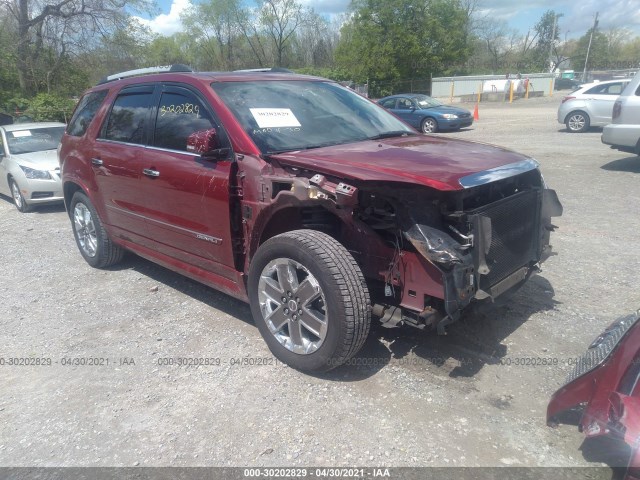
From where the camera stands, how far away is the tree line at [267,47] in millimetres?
23609

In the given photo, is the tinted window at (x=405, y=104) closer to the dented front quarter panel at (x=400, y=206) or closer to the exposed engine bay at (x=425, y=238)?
the dented front quarter panel at (x=400, y=206)

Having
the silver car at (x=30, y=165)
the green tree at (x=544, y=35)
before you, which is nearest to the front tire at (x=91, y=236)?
the silver car at (x=30, y=165)

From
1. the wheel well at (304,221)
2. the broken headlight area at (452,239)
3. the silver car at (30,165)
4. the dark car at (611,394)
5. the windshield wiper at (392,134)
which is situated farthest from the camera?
the silver car at (30,165)

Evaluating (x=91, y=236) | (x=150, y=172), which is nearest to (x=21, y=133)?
(x=91, y=236)

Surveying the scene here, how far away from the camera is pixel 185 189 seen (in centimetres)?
397

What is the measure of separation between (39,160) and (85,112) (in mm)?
4232

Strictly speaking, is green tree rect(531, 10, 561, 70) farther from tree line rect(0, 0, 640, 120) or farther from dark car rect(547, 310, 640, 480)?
dark car rect(547, 310, 640, 480)

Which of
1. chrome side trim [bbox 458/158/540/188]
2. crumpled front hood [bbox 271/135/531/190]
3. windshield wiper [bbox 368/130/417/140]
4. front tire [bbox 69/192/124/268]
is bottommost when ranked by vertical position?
front tire [bbox 69/192/124/268]

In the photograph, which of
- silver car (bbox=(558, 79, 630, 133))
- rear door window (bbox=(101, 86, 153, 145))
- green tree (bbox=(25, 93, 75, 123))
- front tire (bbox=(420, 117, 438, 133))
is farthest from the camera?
green tree (bbox=(25, 93, 75, 123))

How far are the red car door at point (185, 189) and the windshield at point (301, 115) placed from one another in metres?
0.27

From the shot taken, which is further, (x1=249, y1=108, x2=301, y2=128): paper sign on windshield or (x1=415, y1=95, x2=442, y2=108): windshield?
(x1=415, y1=95, x2=442, y2=108): windshield

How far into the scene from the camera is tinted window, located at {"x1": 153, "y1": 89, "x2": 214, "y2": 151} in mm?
3945

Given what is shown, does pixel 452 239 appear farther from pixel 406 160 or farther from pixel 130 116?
pixel 130 116

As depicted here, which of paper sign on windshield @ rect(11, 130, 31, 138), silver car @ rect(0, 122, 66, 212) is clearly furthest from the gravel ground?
paper sign on windshield @ rect(11, 130, 31, 138)
